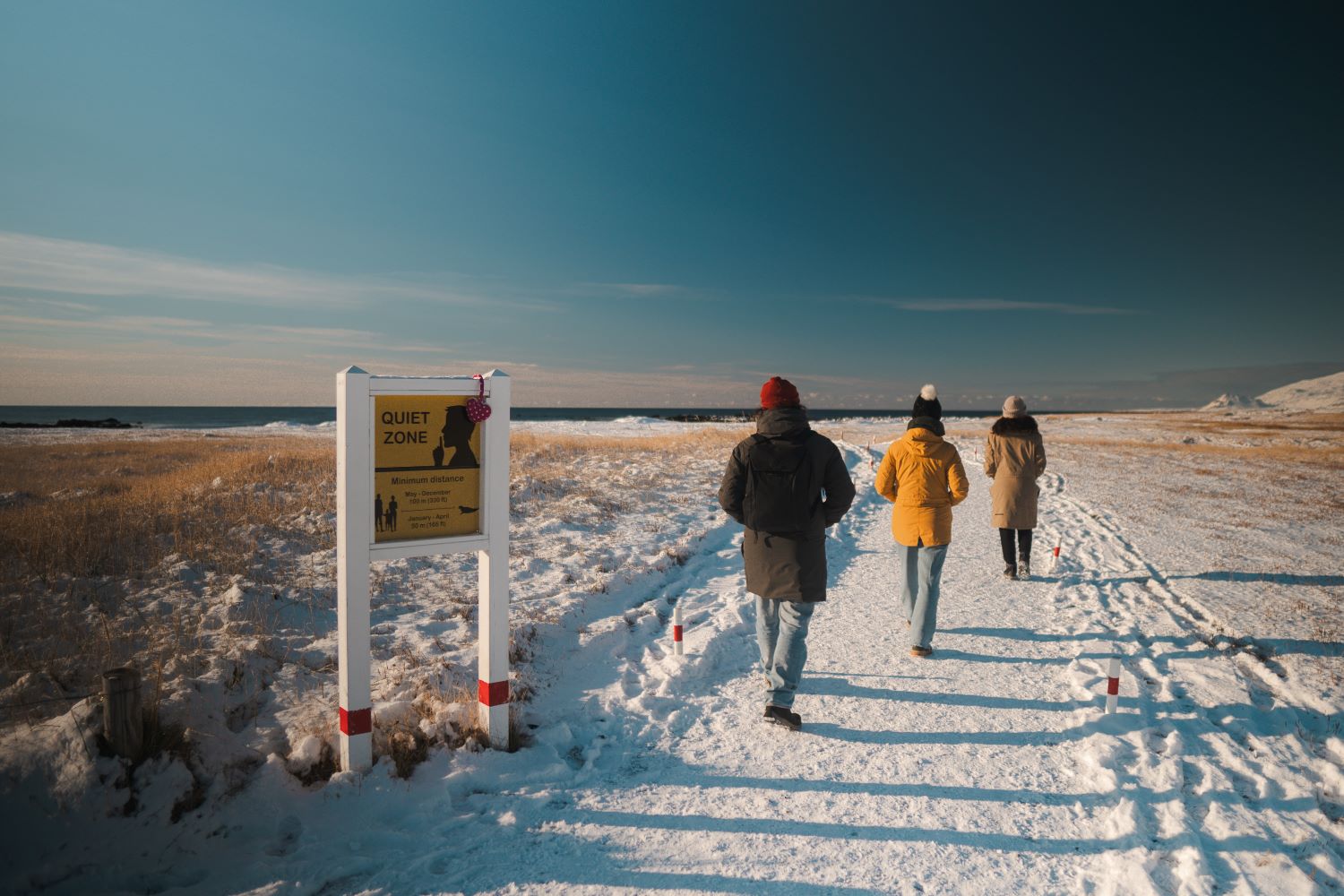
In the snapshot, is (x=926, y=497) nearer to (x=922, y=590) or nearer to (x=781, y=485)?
(x=922, y=590)

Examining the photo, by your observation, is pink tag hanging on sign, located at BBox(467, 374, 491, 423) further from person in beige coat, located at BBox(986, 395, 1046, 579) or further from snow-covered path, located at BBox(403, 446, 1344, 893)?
person in beige coat, located at BBox(986, 395, 1046, 579)

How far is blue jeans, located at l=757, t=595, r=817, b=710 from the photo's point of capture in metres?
4.93

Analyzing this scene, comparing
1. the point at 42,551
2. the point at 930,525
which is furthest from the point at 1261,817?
the point at 42,551

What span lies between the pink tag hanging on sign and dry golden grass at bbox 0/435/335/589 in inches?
251

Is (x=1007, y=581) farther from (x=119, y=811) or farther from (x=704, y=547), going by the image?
(x=119, y=811)

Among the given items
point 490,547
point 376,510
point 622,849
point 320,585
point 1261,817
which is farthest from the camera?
point 320,585

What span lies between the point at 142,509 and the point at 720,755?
442 inches

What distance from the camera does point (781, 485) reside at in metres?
4.82

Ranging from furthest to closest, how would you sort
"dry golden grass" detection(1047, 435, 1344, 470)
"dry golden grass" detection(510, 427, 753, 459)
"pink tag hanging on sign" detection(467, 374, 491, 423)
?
"dry golden grass" detection(1047, 435, 1344, 470) < "dry golden grass" detection(510, 427, 753, 459) < "pink tag hanging on sign" detection(467, 374, 491, 423)

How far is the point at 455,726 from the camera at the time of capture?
4824 mm

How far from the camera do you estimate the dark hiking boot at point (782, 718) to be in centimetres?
494

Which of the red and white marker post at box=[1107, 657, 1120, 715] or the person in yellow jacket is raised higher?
the person in yellow jacket

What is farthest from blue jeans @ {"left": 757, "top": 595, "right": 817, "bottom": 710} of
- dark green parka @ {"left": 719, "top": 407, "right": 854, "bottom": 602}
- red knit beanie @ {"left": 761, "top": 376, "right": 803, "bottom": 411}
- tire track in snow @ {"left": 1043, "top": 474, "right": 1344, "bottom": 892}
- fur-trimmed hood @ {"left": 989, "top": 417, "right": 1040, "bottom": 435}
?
fur-trimmed hood @ {"left": 989, "top": 417, "right": 1040, "bottom": 435}

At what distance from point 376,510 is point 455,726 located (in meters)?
1.77
